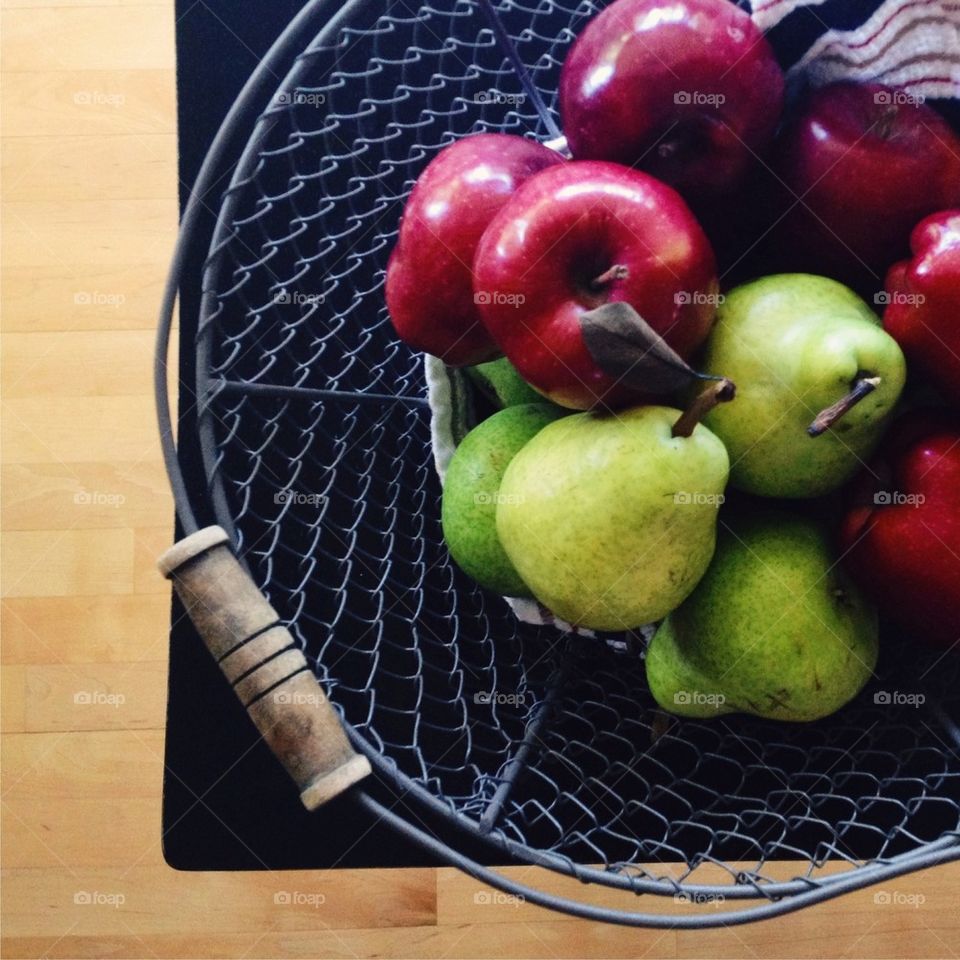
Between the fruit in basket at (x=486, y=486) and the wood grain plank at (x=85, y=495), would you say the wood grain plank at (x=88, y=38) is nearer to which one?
the wood grain plank at (x=85, y=495)

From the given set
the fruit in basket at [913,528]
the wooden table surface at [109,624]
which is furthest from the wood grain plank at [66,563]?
the fruit in basket at [913,528]

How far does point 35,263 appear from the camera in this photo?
2.89ft

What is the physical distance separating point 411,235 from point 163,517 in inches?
15.8

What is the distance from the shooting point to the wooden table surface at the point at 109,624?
0.80 m

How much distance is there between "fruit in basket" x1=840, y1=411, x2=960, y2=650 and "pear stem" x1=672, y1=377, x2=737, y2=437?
0.13m

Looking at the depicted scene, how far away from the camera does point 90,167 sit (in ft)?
2.89

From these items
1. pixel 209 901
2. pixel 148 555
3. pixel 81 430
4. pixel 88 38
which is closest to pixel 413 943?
pixel 209 901

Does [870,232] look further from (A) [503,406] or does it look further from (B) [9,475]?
(B) [9,475]

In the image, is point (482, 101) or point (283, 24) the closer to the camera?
point (482, 101)

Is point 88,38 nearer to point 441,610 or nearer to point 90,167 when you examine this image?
point 90,167

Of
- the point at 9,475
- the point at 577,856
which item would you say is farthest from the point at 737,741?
the point at 9,475

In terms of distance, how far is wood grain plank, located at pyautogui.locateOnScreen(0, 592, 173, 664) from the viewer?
0.84 m

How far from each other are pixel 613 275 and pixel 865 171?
0.54ft

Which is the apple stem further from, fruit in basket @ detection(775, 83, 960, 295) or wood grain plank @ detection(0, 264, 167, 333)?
wood grain plank @ detection(0, 264, 167, 333)
